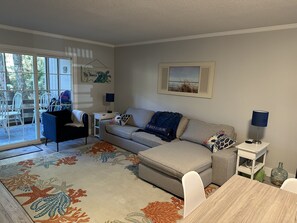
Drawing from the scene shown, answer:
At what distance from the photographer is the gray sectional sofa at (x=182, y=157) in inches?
109

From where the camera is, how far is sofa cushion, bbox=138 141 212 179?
2.70m

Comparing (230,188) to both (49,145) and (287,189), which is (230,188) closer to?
(287,189)

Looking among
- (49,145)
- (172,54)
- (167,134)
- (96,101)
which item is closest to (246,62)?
(172,54)

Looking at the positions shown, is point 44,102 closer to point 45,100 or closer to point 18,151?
point 45,100

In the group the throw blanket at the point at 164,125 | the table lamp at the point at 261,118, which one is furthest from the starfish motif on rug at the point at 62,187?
the table lamp at the point at 261,118

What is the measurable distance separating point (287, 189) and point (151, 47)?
3975 millimetres

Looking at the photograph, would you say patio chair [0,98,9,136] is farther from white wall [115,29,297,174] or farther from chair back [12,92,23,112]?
white wall [115,29,297,174]

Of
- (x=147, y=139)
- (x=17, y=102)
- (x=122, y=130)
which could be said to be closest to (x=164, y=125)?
(x=147, y=139)

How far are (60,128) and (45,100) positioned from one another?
3.88 feet

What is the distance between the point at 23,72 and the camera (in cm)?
428

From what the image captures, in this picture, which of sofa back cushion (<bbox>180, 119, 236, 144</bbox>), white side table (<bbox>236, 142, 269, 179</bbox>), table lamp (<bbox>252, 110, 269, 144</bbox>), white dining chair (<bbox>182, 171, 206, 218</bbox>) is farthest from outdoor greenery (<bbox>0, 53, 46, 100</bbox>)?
table lamp (<bbox>252, 110, 269, 144</bbox>)

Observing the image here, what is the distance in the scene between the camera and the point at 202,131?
3.62 meters

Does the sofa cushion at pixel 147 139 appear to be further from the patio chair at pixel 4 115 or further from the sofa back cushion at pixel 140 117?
the patio chair at pixel 4 115

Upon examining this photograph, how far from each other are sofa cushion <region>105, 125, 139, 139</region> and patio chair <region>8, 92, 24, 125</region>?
6.05 ft
